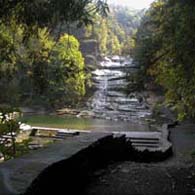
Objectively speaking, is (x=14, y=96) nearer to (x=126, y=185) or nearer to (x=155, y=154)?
(x=126, y=185)

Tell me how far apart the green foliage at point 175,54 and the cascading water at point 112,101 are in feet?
85.9

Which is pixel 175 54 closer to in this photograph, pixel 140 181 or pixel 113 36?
pixel 140 181

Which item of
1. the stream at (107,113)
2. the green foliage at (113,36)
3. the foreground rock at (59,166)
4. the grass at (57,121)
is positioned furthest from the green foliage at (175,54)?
the green foliage at (113,36)

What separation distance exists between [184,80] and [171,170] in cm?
144

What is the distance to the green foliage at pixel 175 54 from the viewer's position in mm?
6148

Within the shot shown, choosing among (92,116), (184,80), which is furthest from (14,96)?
(92,116)

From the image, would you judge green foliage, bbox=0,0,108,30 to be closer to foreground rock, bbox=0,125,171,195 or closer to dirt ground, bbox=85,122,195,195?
foreground rock, bbox=0,125,171,195

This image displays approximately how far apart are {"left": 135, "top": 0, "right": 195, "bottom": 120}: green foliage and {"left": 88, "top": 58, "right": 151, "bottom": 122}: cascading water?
26175 mm

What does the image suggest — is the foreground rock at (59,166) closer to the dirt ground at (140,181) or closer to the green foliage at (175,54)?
the dirt ground at (140,181)

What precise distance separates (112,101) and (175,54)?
41066 millimetres

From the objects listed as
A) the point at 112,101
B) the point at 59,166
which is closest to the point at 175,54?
the point at 59,166

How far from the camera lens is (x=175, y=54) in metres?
6.95

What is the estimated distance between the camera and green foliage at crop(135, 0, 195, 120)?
615 centimetres

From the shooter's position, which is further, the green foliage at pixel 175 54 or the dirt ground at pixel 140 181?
the green foliage at pixel 175 54
